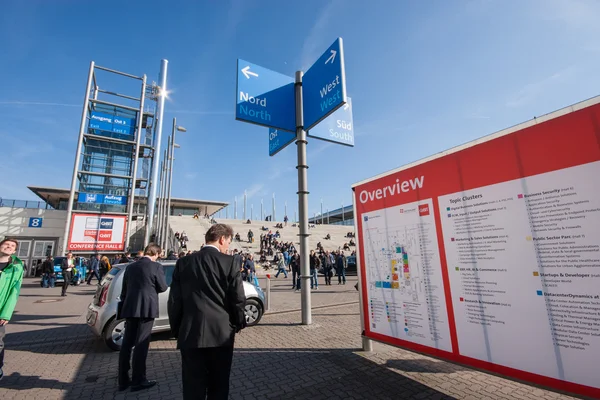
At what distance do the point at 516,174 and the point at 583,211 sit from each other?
26.8 inches

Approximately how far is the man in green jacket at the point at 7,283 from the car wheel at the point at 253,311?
3.93m

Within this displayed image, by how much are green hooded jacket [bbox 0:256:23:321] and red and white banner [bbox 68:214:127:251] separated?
1112 inches

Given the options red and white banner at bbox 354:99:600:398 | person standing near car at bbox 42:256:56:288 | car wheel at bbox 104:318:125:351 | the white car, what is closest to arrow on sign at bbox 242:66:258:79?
red and white banner at bbox 354:99:600:398

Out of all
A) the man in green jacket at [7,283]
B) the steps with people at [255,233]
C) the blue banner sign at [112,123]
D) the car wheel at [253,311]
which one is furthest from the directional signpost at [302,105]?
the blue banner sign at [112,123]

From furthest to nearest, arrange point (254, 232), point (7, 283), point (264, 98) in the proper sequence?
point (254, 232) → point (264, 98) → point (7, 283)

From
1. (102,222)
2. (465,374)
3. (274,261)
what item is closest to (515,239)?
(465,374)

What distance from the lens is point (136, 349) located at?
3785mm

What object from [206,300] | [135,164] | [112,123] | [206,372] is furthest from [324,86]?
[112,123]

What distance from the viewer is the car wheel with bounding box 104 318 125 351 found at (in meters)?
5.19

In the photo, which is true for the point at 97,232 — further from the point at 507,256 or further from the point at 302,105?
the point at 507,256

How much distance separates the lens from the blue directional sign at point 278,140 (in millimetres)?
7764

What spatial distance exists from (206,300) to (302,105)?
6.03 metres

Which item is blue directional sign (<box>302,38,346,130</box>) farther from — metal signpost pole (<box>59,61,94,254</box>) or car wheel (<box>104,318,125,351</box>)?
metal signpost pole (<box>59,61,94,254</box>)

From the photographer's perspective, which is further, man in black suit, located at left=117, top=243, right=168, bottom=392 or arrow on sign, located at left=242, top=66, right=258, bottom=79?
arrow on sign, located at left=242, top=66, right=258, bottom=79
